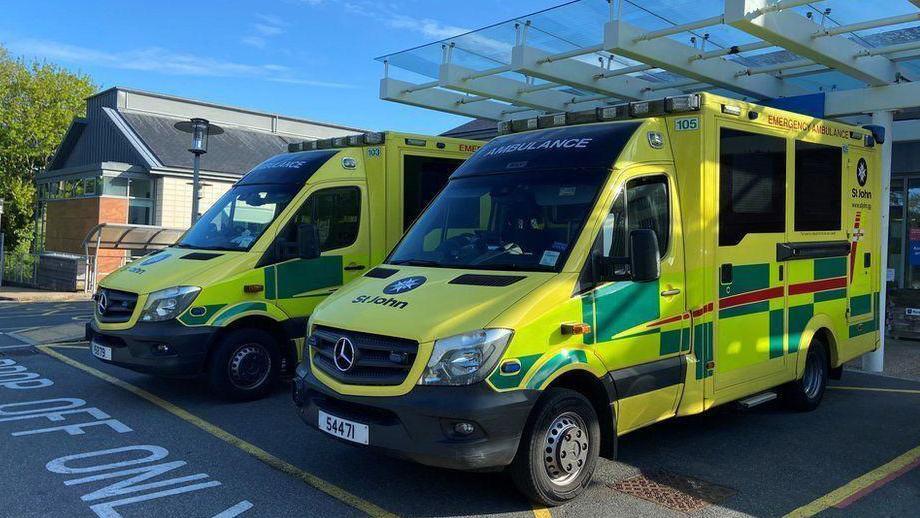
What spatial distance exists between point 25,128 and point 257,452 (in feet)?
105

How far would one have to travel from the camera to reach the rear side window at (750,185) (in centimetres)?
553

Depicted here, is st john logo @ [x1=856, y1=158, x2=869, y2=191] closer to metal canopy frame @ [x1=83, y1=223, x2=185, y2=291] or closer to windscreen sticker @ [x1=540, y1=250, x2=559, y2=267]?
windscreen sticker @ [x1=540, y1=250, x2=559, y2=267]

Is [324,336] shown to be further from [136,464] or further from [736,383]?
[736,383]

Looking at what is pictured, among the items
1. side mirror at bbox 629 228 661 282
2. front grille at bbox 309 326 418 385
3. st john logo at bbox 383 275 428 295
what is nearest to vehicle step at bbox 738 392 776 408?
side mirror at bbox 629 228 661 282

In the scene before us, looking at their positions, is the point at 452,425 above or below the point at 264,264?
below

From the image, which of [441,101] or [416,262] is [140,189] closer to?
[441,101]

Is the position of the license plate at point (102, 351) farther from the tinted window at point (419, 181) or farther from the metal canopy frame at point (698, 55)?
the metal canopy frame at point (698, 55)

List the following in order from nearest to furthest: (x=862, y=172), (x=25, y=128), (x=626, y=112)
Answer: (x=626, y=112) → (x=862, y=172) → (x=25, y=128)

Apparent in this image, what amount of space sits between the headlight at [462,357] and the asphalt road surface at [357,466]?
3.00 feet

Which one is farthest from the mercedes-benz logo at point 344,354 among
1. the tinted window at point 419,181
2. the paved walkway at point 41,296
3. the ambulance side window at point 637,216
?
the paved walkway at point 41,296

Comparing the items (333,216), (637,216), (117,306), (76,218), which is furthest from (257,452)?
(76,218)

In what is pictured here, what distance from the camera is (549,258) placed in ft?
15.2

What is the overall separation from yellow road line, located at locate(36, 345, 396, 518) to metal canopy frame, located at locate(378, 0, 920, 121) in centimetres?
577

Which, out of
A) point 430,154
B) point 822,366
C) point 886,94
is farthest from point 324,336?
point 886,94
